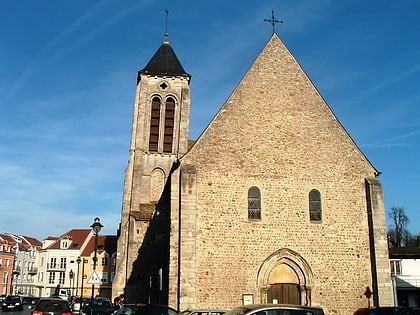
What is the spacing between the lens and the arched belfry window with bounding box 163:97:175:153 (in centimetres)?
3356

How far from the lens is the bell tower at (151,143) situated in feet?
93.9

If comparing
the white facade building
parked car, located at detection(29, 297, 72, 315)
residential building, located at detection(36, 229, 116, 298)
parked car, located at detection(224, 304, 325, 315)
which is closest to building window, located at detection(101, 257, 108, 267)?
residential building, located at detection(36, 229, 116, 298)

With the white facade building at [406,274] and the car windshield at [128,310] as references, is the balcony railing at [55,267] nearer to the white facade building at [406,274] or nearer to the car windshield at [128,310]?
the white facade building at [406,274]

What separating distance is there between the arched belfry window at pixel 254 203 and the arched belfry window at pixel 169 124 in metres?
14.3

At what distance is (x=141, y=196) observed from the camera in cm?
3088

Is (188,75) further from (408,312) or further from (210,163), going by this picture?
(408,312)

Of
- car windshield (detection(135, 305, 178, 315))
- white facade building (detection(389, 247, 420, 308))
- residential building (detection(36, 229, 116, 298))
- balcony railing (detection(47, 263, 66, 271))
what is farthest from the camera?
balcony railing (detection(47, 263, 66, 271))

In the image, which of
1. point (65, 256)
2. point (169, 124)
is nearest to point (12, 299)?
point (169, 124)

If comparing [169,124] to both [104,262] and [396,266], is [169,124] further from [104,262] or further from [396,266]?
[104,262]

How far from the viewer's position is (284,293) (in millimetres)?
19219

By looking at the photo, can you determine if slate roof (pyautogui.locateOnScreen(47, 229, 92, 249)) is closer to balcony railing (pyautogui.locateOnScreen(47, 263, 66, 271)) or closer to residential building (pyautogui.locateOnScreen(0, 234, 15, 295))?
balcony railing (pyautogui.locateOnScreen(47, 263, 66, 271))

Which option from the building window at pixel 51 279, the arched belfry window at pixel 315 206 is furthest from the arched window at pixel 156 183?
the building window at pixel 51 279

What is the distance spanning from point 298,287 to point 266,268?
5.54 ft

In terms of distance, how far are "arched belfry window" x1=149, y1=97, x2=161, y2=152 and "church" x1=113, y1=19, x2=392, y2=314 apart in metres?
12.8
